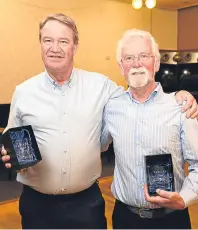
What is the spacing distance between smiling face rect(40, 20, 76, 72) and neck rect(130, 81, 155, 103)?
39 cm

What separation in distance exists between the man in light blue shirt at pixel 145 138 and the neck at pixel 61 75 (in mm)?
314

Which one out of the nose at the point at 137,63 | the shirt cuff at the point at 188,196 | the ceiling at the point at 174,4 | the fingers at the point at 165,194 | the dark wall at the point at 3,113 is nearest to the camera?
the fingers at the point at 165,194

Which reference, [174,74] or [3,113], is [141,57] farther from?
[174,74]

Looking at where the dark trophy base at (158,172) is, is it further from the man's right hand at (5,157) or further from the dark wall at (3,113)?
the dark wall at (3,113)

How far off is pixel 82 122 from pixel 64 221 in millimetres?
534

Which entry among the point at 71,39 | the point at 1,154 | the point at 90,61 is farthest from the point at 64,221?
the point at 90,61

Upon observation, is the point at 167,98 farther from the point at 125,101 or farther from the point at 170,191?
the point at 170,191

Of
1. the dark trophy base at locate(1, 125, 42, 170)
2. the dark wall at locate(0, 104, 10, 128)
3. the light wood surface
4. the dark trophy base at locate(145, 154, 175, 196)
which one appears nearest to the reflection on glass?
the dark trophy base at locate(1, 125, 42, 170)

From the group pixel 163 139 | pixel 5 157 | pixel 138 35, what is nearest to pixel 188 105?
pixel 163 139

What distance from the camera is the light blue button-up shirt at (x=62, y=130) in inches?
66.4

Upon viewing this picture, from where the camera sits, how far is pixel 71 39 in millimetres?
1690

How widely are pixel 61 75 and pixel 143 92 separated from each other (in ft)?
1.54

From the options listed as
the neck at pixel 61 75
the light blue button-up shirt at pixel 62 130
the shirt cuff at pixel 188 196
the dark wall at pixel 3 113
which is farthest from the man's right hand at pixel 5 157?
the dark wall at pixel 3 113

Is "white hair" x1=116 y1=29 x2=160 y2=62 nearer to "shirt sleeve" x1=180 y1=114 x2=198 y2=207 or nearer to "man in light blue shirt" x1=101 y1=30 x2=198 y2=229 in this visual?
"man in light blue shirt" x1=101 y1=30 x2=198 y2=229
